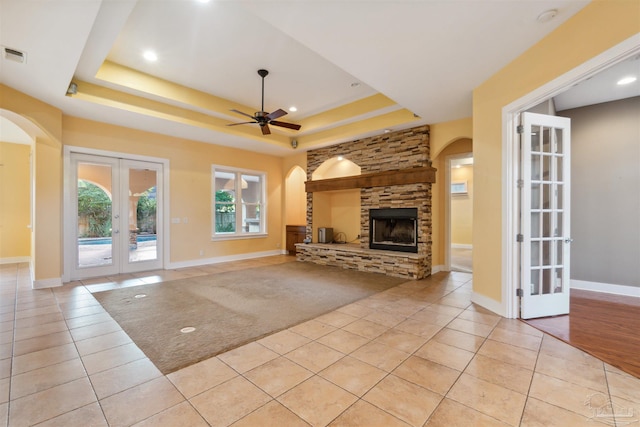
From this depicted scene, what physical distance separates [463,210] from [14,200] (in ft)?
42.7

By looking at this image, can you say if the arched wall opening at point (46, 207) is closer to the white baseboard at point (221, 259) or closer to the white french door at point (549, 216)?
the white baseboard at point (221, 259)

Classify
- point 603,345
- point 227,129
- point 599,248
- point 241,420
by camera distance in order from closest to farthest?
1. point 241,420
2. point 603,345
3. point 599,248
4. point 227,129

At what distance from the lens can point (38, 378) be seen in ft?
6.94

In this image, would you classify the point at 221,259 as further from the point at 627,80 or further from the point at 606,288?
the point at 627,80

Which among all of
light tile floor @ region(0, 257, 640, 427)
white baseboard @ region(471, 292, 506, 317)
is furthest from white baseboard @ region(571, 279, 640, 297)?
light tile floor @ region(0, 257, 640, 427)

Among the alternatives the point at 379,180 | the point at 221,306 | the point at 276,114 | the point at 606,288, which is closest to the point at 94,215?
the point at 221,306

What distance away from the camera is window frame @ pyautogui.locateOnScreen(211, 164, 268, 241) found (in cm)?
698

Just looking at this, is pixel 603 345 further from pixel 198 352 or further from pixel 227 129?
pixel 227 129

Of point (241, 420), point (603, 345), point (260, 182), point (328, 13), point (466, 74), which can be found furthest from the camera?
point (260, 182)

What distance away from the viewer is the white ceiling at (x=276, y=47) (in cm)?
246

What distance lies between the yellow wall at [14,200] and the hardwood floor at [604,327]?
10507 mm

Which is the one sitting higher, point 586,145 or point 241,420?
point 586,145

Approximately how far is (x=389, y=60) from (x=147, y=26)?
9.64 feet

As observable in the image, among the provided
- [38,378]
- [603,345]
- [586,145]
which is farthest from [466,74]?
[38,378]
